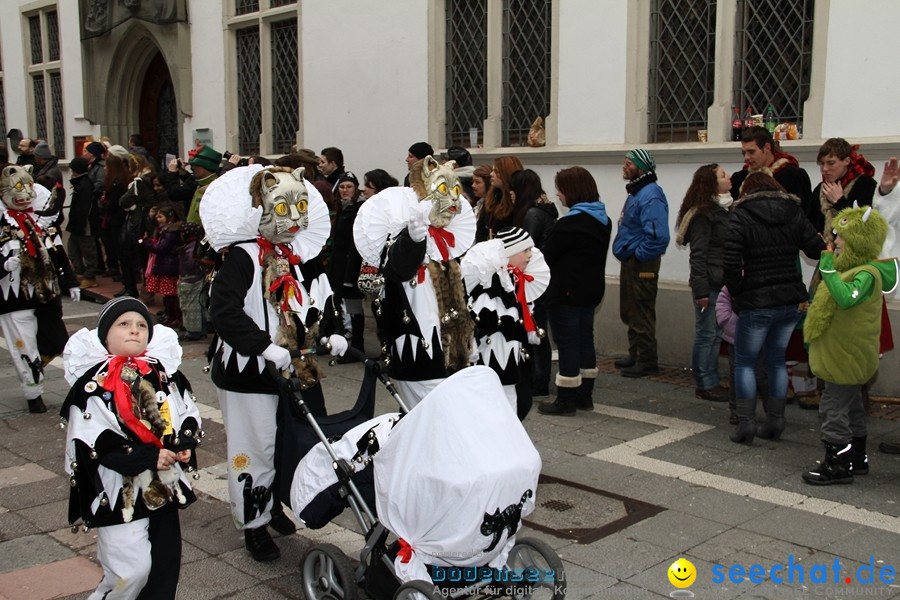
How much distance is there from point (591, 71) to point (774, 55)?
179 cm

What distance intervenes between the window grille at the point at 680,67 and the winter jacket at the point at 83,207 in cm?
839

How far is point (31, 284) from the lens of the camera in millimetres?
7660

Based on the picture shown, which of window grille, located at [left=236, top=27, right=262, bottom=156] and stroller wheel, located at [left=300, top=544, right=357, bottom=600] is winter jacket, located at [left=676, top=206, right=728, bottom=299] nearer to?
stroller wheel, located at [left=300, top=544, right=357, bottom=600]

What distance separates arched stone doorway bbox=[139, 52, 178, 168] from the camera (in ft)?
54.5

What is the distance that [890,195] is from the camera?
20.5 feet

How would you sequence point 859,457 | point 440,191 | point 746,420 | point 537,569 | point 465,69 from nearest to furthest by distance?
point 537,569 → point 440,191 → point 859,457 → point 746,420 → point 465,69

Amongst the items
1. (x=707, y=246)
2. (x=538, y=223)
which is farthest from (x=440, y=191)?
(x=707, y=246)

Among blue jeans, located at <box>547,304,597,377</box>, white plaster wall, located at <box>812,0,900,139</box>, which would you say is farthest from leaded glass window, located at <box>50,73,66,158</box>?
white plaster wall, located at <box>812,0,900,139</box>

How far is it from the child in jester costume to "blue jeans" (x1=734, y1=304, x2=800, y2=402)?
623mm

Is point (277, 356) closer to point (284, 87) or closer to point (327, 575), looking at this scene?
point (327, 575)

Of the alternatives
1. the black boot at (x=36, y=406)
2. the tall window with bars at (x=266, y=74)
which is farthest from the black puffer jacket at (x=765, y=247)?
the tall window with bars at (x=266, y=74)

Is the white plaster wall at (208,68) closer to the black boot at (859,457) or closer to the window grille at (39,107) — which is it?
the window grille at (39,107)

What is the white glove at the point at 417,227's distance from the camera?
16.0 feet

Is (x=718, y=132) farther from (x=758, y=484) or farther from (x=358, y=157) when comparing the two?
(x=358, y=157)
